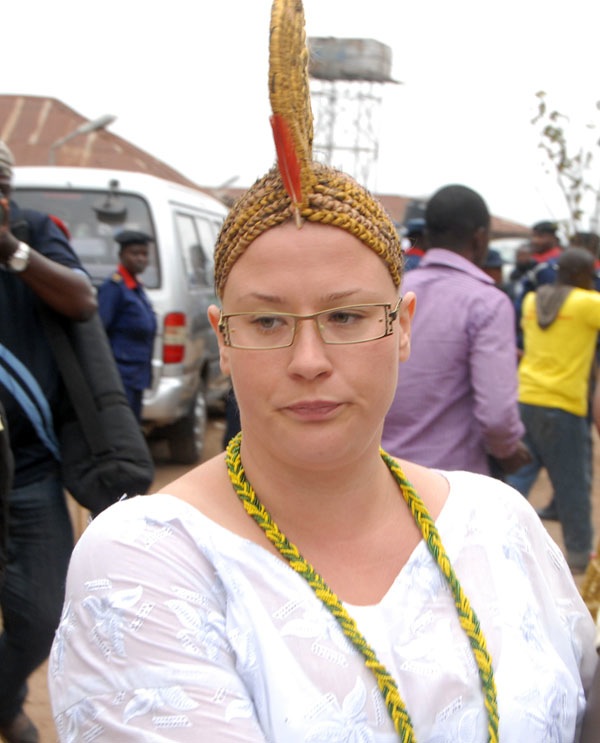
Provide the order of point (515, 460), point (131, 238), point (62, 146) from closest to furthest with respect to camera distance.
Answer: point (515, 460), point (131, 238), point (62, 146)

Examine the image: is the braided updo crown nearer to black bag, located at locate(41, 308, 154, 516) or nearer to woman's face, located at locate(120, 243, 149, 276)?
black bag, located at locate(41, 308, 154, 516)

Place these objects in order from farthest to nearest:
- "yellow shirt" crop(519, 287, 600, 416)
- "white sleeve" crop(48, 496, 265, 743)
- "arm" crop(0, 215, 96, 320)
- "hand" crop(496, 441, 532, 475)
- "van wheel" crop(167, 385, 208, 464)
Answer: "van wheel" crop(167, 385, 208, 464) < "yellow shirt" crop(519, 287, 600, 416) < "hand" crop(496, 441, 532, 475) < "arm" crop(0, 215, 96, 320) < "white sleeve" crop(48, 496, 265, 743)

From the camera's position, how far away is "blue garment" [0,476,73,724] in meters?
3.10

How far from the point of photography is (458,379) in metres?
3.48

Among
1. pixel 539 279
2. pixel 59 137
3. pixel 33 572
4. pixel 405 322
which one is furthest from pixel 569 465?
pixel 59 137

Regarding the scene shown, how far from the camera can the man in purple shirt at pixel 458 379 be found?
342 cm

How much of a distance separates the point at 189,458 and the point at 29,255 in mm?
5487

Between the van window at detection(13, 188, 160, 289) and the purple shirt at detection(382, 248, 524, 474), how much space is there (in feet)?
13.7

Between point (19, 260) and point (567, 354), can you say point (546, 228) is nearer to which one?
point (567, 354)

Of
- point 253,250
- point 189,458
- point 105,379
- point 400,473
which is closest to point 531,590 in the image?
point 400,473

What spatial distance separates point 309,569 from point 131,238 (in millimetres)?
5338

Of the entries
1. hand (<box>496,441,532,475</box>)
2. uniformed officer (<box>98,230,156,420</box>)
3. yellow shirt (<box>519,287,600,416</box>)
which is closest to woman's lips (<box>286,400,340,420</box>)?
hand (<box>496,441,532,475</box>)

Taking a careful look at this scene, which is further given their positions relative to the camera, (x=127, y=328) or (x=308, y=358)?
(x=127, y=328)

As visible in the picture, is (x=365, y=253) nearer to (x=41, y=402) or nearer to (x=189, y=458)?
(x=41, y=402)
